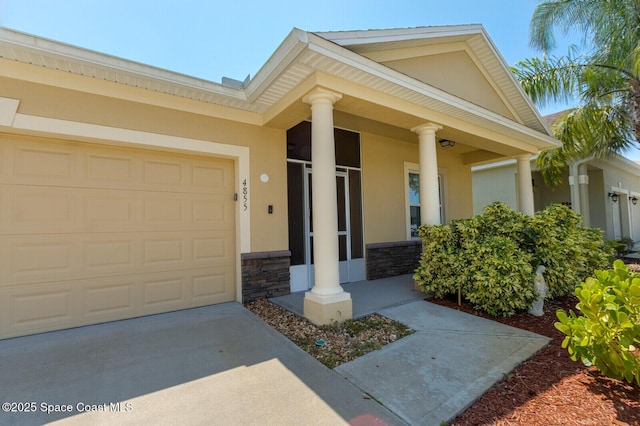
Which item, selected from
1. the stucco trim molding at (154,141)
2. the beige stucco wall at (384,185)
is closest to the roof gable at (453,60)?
the beige stucco wall at (384,185)

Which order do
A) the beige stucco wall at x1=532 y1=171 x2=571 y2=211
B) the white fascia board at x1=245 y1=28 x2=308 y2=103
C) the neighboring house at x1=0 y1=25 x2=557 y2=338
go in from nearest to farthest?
the white fascia board at x1=245 y1=28 x2=308 y2=103 → the neighboring house at x1=0 y1=25 x2=557 y2=338 → the beige stucco wall at x1=532 y1=171 x2=571 y2=211

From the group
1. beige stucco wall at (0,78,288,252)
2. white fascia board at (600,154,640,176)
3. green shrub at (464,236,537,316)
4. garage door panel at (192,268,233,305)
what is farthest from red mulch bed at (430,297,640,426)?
white fascia board at (600,154,640,176)

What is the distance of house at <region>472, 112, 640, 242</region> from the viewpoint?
35.4 ft

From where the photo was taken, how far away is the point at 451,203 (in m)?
8.70

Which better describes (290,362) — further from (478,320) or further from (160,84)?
(160,84)

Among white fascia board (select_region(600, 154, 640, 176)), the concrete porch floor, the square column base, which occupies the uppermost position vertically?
white fascia board (select_region(600, 154, 640, 176))

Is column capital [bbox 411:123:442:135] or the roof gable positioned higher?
the roof gable

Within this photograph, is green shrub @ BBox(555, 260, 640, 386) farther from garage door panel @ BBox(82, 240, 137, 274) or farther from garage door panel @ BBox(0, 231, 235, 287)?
garage door panel @ BBox(82, 240, 137, 274)

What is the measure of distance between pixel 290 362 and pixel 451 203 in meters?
7.19

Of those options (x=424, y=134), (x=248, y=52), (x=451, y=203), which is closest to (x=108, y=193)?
(x=248, y=52)

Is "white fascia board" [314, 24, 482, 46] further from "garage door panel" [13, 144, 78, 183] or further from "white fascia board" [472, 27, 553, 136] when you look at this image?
"garage door panel" [13, 144, 78, 183]

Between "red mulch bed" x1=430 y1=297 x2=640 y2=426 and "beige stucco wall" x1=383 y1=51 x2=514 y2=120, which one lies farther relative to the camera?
"beige stucco wall" x1=383 y1=51 x2=514 y2=120

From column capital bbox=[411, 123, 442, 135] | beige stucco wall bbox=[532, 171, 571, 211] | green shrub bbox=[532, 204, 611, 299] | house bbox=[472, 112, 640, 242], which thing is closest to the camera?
green shrub bbox=[532, 204, 611, 299]

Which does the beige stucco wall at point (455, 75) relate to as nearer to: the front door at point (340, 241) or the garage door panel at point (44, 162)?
the front door at point (340, 241)
